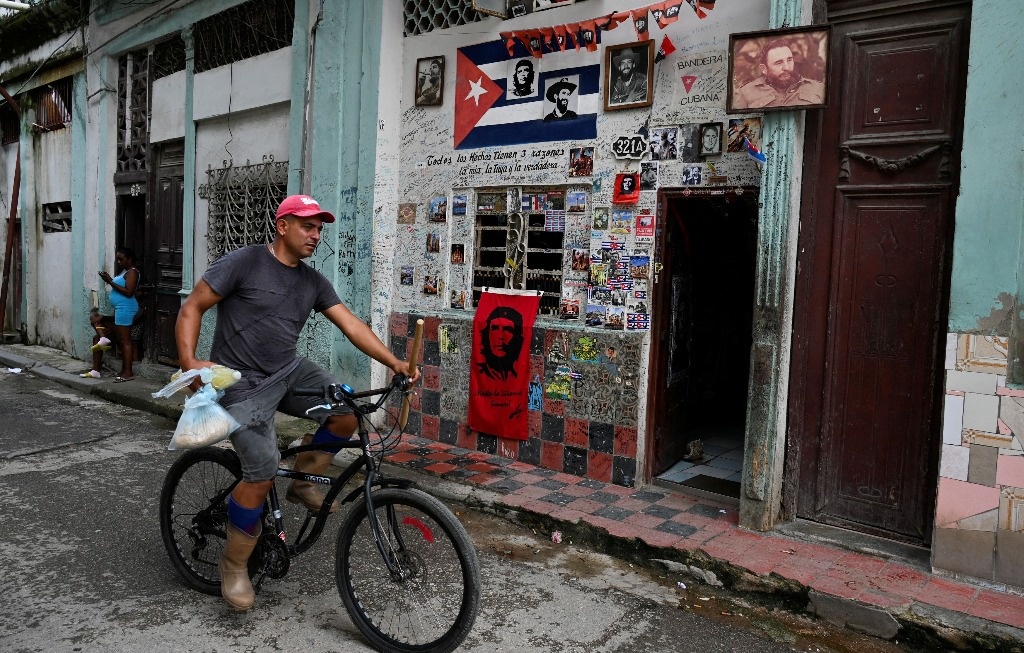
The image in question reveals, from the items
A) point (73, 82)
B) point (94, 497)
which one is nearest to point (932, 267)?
point (94, 497)

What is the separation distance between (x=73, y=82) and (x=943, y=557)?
41.2ft

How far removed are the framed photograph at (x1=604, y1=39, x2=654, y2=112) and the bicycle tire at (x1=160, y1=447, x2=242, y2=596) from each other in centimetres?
376

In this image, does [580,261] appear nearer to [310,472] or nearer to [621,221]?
[621,221]

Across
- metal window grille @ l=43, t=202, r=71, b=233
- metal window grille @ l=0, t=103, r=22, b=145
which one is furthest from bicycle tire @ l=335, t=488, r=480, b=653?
metal window grille @ l=0, t=103, r=22, b=145

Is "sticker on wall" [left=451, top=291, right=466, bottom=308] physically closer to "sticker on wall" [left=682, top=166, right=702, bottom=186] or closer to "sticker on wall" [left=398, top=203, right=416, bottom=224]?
"sticker on wall" [left=398, top=203, right=416, bottom=224]

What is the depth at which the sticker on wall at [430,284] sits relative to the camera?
287 inches

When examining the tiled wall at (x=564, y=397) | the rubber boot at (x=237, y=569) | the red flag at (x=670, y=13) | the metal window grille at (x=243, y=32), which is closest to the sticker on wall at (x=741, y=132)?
the red flag at (x=670, y=13)

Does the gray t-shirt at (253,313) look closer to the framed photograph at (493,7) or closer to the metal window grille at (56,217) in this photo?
the framed photograph at (493,7)

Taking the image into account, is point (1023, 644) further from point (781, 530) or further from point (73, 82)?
point (73, 82)

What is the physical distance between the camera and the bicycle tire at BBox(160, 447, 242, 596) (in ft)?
12.9

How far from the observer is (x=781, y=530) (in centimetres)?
504

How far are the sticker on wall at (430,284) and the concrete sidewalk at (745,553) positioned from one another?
4.54ft

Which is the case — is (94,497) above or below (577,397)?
below

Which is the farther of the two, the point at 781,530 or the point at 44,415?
the point at 44,415
